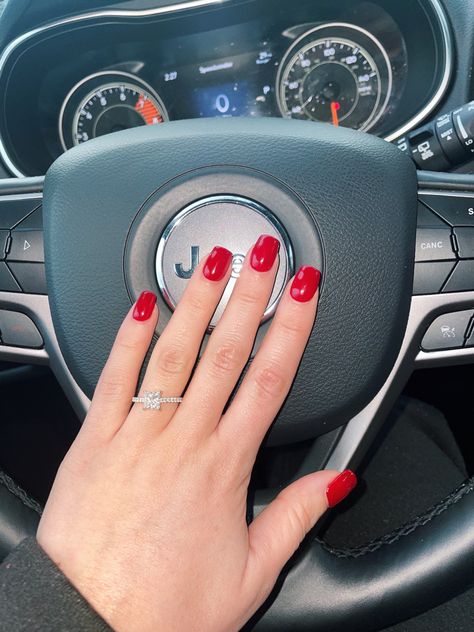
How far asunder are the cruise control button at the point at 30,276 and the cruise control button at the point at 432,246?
17.7 inches

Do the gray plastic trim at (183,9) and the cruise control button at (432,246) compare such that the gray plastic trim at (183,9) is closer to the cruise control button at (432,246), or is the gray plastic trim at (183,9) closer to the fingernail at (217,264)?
the cruise control button at (432,246)

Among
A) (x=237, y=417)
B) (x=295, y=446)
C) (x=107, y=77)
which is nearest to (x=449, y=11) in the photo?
(x=107, y=77)

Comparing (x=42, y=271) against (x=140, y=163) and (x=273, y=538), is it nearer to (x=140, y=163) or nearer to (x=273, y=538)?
(x=140, y=163)

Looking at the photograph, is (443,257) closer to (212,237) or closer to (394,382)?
(394,382)

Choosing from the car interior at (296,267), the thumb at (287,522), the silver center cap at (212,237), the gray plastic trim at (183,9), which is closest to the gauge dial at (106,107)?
the gray plastic trim at (183,9)

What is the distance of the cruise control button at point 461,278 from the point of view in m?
0.77

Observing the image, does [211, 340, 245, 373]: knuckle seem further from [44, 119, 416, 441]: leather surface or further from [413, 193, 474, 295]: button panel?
[413, 193, 474, 295]: button panel

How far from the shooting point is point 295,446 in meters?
0.91

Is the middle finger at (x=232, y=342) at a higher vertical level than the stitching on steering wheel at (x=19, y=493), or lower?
higher

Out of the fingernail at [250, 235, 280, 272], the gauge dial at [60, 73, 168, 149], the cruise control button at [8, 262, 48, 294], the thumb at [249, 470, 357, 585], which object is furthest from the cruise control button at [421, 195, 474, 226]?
the gauge dial at [60, 73, 168, 149]

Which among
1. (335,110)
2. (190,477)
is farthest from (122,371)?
(335,110)

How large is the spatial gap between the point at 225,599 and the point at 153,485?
0.39 feet

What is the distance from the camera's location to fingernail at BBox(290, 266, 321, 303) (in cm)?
69

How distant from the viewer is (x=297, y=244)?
2.36 ft
